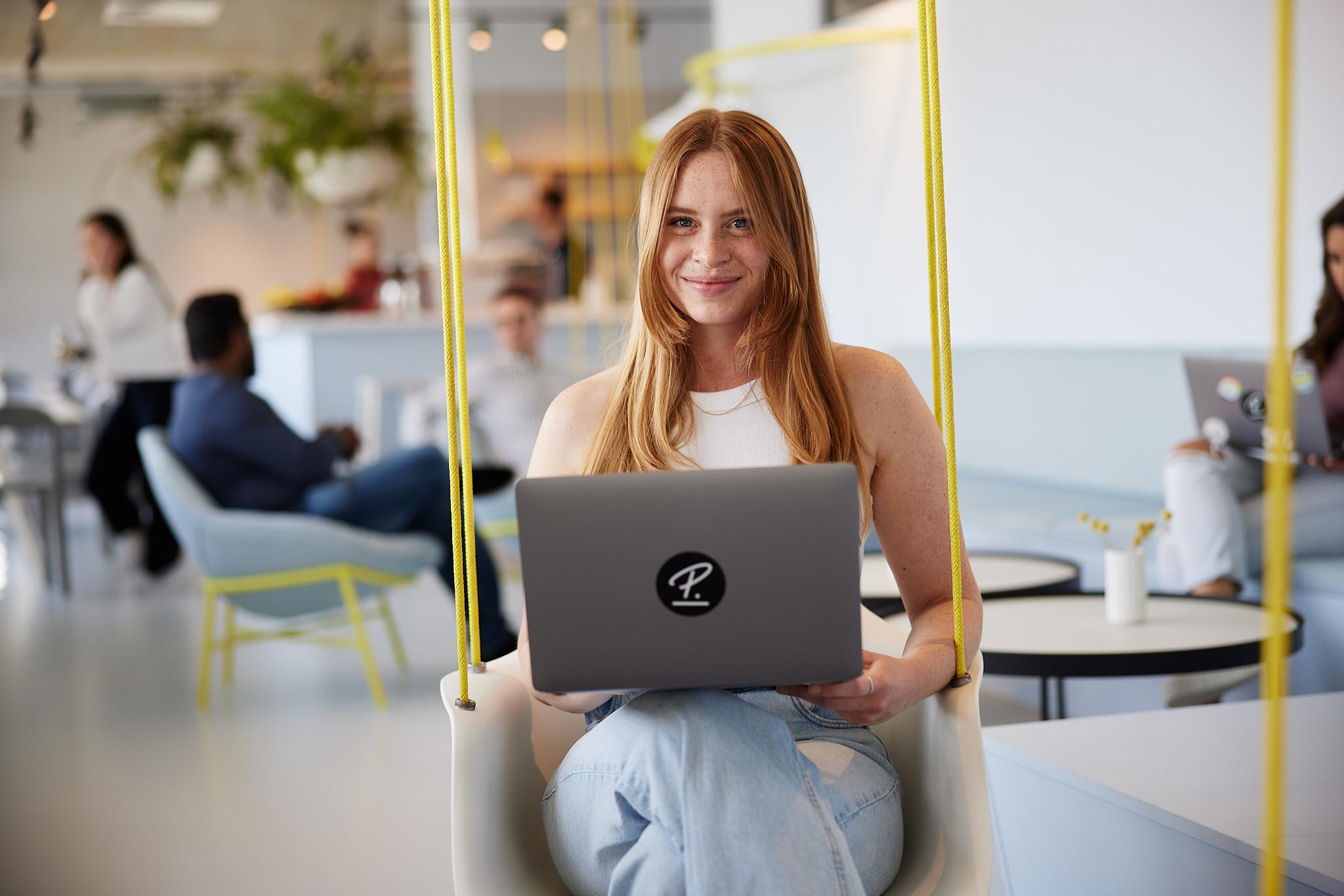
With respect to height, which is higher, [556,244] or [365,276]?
[556,244]

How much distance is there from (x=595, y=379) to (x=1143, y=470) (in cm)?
262

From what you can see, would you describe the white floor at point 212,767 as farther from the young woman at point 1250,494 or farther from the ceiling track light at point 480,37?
the ceiling track light at point 480,37

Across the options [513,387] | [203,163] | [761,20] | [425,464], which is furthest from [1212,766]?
[203,163]

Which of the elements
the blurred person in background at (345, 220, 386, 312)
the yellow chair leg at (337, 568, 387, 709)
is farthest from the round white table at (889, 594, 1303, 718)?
the blurred person in background at (345, 220, 386, 312)

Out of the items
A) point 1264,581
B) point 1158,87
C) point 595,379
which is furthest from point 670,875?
point 1158,87

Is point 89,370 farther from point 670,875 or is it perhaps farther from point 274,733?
point 670,875

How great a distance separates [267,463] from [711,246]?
2511mm

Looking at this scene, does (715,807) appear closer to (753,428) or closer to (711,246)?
(753,428)

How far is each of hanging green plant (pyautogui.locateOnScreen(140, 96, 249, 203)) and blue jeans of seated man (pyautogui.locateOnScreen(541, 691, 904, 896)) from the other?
6.39m

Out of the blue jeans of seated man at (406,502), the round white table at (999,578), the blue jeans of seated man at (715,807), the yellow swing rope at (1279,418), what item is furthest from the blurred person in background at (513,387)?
the yellow swing rope at (1279,418)

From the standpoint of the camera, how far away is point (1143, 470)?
360cm

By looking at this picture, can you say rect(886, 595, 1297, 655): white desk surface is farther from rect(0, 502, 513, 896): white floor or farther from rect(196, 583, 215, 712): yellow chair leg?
rect(196, 583, 215, 712): yellow chair leg

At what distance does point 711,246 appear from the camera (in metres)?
1.34

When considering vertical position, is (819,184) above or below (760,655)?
above
